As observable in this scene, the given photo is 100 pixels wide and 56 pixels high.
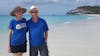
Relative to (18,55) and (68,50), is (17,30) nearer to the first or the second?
(18,55)

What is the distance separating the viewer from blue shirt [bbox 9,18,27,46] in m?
5.97

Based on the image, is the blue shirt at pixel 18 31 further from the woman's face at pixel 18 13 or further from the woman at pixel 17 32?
the woman's face at pixel 18 13

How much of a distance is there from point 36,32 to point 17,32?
1.08 ft

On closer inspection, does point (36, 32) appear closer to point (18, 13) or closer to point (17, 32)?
point (17, 32)

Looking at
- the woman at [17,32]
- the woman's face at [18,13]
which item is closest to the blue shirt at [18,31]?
the woman at [17,32]

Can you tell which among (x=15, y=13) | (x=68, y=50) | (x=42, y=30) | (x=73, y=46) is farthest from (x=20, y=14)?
(x=73, y=46)

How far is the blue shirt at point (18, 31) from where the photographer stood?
5.97m

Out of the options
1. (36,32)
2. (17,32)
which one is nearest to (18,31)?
(17,32)

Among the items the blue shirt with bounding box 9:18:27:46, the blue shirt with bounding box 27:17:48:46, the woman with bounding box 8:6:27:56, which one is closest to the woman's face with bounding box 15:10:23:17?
the woman with bounding box 8:6:27:56

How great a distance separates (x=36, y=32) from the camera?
19.9ft

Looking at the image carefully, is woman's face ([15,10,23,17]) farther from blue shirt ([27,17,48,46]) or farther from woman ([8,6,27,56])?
blue shirt ([27,17,48,46])

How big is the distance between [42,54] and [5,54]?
341 centimetres

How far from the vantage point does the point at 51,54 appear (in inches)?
354

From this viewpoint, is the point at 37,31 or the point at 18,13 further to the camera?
the point at 37,31
